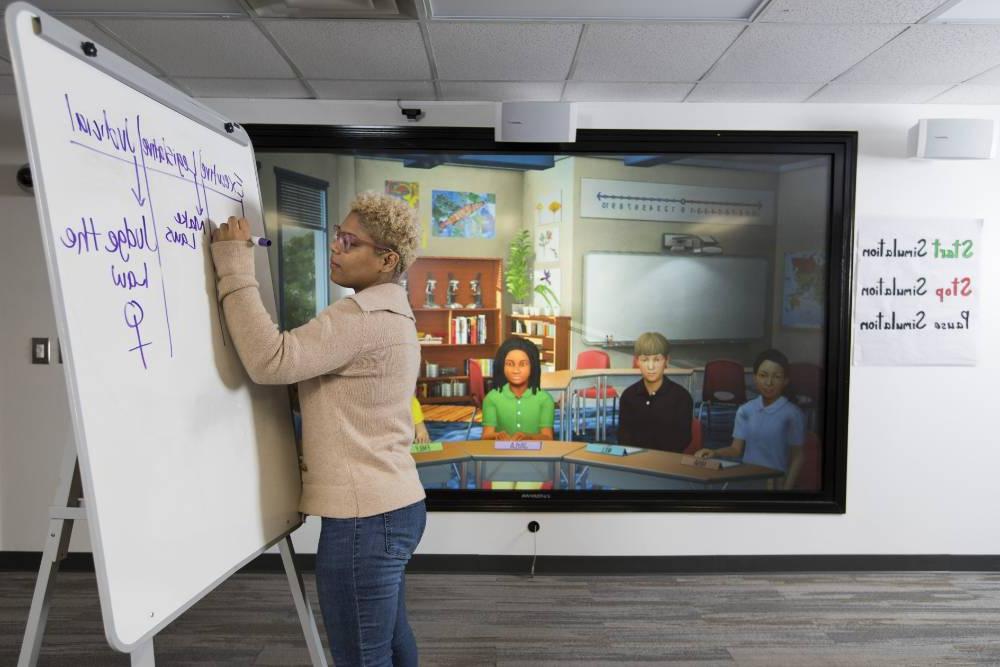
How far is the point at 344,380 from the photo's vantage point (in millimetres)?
1224

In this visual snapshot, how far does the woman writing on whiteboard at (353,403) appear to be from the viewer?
116cm

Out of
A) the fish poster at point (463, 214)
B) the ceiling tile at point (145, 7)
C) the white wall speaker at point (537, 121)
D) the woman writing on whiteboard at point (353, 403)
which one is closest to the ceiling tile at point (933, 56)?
the white wall speaker at point (537, 121)

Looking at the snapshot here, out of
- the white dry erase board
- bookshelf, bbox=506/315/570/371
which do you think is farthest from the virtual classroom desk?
the white dry erase board

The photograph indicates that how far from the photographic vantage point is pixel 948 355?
2.89 meters

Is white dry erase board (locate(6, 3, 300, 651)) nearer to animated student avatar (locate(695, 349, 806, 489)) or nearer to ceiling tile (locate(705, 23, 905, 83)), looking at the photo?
ceiling tile (locate(705, 23, 905, 83))

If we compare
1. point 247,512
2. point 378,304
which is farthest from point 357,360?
point 247,512

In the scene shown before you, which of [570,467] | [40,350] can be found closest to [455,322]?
[570,467]

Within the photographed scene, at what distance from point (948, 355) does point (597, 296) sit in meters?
1.74

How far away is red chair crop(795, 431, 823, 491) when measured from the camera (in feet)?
9.57

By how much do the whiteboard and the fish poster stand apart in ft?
1.71

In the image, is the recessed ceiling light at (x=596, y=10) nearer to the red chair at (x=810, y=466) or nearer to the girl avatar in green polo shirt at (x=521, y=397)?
the girl avatar in green polo shirt at (x=521, y=397)

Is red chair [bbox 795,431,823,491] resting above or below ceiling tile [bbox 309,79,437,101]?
below

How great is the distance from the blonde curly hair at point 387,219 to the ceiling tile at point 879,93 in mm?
2265

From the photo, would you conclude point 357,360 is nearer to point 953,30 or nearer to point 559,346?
point 559,346
